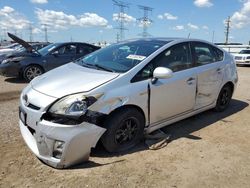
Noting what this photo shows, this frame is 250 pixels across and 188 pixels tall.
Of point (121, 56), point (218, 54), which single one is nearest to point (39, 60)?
point (121, 56)

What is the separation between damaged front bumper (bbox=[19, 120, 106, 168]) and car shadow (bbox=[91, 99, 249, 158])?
46 cm

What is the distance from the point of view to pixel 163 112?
4.32m

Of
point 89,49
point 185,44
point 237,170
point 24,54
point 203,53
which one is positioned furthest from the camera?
point 89,49

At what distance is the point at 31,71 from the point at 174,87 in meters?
7.02

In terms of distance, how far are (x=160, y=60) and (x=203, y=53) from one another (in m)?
1.28

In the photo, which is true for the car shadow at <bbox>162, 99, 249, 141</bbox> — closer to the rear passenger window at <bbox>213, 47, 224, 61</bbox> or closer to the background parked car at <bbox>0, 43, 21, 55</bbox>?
the rear passenger window at <bbox>213, 47, 224, 61</bbox>

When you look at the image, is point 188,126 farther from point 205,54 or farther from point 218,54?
point 218,54

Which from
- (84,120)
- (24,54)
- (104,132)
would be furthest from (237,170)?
(24,54)

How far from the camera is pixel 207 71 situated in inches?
199

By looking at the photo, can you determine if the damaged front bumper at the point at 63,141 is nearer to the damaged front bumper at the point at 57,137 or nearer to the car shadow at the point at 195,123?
the damaged front bumper at the point at 57,137

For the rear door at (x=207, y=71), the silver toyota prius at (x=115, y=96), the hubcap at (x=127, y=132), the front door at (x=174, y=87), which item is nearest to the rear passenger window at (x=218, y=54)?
the rear door at (x=207, y=71)

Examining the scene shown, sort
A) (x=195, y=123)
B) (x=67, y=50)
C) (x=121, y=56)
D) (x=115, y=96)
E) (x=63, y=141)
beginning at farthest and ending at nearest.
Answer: (x=67, y=50) → (x=195, y=123) → (x=121, y=56) → (x=115, y=96) → (x=63, y=141)

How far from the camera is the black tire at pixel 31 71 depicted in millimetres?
9961

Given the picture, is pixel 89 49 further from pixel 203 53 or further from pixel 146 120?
pixel 146 120
